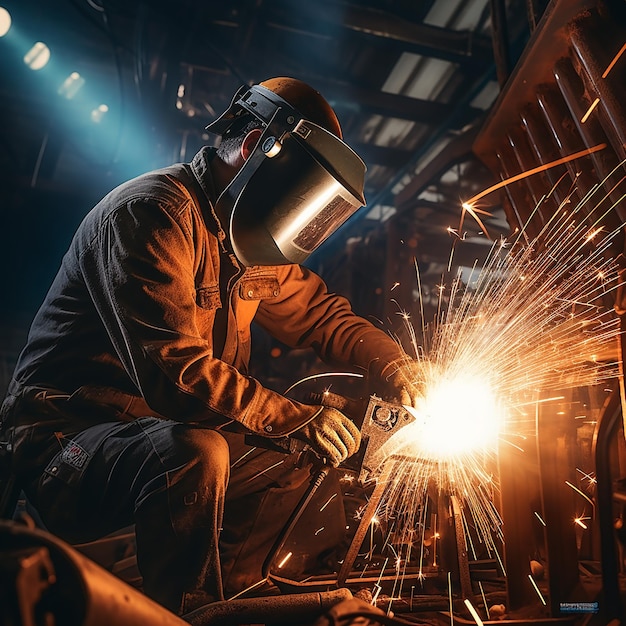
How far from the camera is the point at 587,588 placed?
5.16ft

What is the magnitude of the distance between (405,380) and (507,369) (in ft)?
1.52

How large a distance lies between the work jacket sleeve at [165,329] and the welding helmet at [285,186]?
0.26 m

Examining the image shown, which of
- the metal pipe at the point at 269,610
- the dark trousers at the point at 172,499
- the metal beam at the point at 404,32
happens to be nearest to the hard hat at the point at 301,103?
the dark trousers at the point at 172,499

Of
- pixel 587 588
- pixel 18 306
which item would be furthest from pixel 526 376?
pixel 18 306

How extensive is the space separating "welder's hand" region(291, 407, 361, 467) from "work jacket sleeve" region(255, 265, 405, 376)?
79 centimetres

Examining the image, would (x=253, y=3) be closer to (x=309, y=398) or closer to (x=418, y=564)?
(x=309, y=398)

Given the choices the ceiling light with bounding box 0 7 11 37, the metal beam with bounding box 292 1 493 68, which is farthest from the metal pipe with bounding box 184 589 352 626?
the ceiling light with bounding box 0 7 11 37

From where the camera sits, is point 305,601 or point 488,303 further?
point 488,303

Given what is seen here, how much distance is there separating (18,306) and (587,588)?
6198mm

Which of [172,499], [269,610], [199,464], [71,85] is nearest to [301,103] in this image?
[199,464]

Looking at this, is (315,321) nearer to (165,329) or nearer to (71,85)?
(165,329)

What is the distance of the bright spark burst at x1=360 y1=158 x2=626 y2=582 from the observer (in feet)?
5.99

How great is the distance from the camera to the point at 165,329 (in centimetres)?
173

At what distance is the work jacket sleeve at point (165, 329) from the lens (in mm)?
1688
